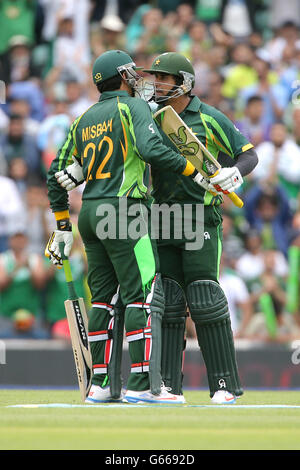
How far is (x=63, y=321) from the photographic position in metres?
11.1

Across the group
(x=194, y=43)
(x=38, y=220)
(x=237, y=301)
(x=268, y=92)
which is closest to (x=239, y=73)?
(x=268, y=92)

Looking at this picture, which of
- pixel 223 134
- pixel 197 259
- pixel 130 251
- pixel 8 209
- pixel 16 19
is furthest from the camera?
pixel 16 19

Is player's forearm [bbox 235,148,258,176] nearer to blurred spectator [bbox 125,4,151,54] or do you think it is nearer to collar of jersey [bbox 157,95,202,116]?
collar of jersey [bbox 157,95,202,116]

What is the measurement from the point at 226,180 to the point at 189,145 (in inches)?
16.9

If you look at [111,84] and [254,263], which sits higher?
[254,263]

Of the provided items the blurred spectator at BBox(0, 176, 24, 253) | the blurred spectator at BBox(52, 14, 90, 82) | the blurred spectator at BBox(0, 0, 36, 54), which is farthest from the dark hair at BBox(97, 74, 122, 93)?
the blurred spectator at BBox(0, 0, 36, 54)

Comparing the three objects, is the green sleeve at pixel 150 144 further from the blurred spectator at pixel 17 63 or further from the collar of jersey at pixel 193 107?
the blurred spectator at pixel 17 63

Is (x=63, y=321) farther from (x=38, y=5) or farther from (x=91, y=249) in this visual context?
(x=38, y=5)

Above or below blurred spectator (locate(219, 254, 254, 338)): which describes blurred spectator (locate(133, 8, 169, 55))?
above

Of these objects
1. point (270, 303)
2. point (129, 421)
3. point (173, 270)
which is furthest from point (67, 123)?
point (129, 421)

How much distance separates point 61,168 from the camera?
7016 mm

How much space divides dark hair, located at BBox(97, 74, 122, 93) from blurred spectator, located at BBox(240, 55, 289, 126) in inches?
267

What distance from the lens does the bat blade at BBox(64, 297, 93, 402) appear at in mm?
6984

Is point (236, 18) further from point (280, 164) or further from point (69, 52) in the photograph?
point (280, 164)
